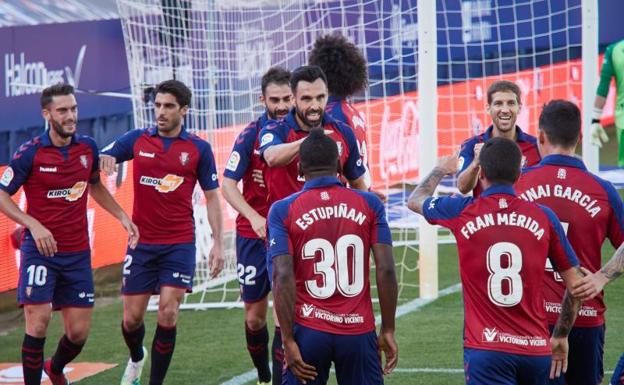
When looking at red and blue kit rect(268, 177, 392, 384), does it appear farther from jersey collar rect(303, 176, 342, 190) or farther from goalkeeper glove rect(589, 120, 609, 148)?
Result: goalkeeper glove rect(589, 120, 609, 148)

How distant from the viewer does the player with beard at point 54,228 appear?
346 inches

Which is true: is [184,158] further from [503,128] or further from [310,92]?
[503,128]

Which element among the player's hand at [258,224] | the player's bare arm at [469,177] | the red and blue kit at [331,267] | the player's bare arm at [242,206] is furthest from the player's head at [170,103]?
the red and blue kit at [331,267]

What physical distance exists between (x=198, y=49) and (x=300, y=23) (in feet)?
4.57

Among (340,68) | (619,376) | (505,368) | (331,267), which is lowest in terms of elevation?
(619,376)

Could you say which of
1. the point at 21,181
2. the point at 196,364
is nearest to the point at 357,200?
the point at 21,181

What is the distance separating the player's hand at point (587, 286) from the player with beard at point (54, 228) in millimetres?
3842

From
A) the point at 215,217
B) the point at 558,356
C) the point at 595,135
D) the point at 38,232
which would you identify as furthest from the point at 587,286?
the point at 595,135

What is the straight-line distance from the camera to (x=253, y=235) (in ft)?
29.3

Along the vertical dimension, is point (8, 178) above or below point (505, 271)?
above

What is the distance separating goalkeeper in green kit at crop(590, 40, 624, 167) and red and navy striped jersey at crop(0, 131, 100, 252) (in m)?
5.31

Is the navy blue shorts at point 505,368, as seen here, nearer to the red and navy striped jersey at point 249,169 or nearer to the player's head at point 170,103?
the red and navy striped jersey at point 249,169

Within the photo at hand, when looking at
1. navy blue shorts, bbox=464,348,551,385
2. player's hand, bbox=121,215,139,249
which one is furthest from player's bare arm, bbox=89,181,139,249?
navy blue shorts, bbox=464,348,551,385

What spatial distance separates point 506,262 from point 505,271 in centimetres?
4
